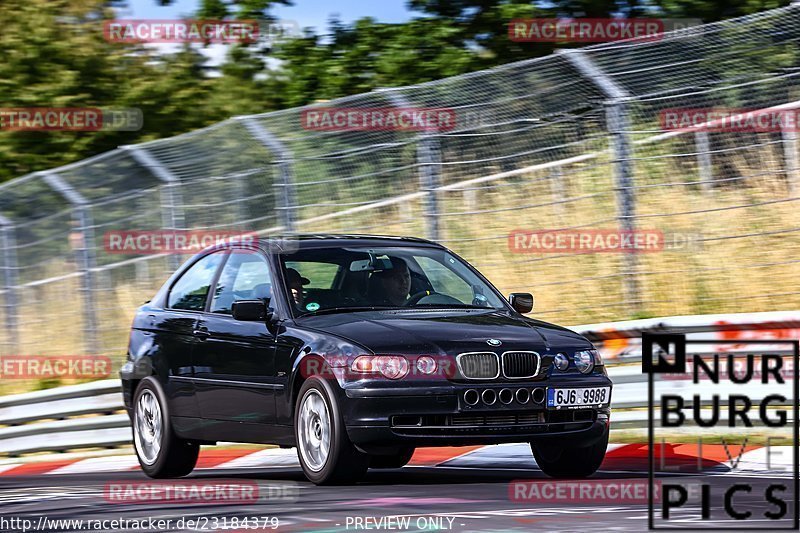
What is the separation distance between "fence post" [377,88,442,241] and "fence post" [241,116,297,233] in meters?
1.37

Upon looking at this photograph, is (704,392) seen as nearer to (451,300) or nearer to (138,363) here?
(451,300)

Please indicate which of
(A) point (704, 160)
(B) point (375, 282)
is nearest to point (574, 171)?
(A) point (704, 160)

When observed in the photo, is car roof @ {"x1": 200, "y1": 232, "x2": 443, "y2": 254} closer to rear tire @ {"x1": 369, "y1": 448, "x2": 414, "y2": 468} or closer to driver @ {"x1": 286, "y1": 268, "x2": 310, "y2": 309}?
driver @ {"x1": 286, "y1": 268, "x2": 310, "y2": 309}

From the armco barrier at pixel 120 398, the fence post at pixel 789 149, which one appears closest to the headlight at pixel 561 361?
→ the armco barrier at pixel 120 398

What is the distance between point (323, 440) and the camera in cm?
886

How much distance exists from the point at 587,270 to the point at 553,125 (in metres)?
1.31

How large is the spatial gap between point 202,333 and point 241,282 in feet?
1.38

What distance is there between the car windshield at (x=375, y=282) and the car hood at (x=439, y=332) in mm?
248

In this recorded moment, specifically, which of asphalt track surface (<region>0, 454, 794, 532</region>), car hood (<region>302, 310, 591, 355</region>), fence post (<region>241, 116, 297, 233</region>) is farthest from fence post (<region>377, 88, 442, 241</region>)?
car hood (<region>302, 310, 591, 355</region>)

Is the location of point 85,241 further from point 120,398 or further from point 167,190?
point 120,398

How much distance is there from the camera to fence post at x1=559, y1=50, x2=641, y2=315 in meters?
12.5

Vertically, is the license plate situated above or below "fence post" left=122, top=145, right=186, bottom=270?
below

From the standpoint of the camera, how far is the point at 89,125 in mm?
25141

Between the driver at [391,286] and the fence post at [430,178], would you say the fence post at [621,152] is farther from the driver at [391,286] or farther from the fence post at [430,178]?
the driver at [391,286]
